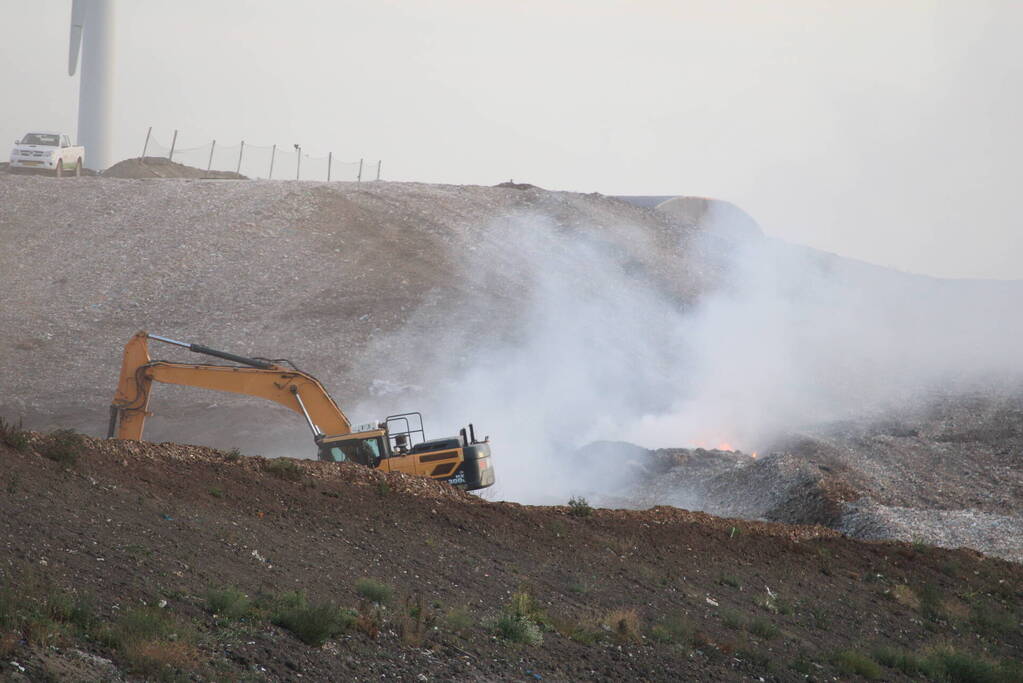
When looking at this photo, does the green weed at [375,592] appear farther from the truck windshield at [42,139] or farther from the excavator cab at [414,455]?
the truck windshield at [42,139]

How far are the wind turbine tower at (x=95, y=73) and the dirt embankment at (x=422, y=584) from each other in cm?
4344

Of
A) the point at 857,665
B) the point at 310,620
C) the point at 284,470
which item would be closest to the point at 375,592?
the point at 310,620

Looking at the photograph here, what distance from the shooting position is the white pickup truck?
1734 inches

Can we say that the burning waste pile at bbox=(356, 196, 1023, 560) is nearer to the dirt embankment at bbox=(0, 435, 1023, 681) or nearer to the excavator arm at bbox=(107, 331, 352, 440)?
the dirt embankment at bbox=(0, 435, 1023, 681)

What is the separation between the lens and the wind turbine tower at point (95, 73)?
51938 millimetres

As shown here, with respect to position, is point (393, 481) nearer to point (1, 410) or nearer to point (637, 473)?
point (637, 473)

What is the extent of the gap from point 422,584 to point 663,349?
83.8 feet

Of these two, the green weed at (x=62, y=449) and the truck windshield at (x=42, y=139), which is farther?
the truck windshield at (x=42, y=139)

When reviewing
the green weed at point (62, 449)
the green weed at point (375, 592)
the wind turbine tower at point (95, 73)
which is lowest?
the green weed at point (375, 592)

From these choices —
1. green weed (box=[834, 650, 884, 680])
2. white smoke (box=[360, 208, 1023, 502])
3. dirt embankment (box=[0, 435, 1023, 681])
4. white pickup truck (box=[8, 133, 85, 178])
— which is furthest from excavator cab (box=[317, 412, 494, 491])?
white pickup truck (box=[8, 133, 85, 178])

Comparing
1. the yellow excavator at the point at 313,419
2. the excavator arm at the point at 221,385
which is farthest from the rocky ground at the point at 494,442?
the excavator arm at the point at 221,385

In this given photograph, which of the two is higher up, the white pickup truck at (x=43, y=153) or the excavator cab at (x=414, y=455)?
the white pickup truck at (x=43, y=153)

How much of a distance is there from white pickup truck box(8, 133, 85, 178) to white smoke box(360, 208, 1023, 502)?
1852 centimetres

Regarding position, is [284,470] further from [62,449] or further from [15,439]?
[15,439]
